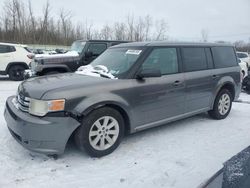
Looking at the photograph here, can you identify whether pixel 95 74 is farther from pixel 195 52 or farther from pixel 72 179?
pixel 195 52

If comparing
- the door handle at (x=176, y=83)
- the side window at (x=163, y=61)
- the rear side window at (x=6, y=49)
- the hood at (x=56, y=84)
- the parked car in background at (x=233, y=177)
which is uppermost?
the rear side window at (x=6, y=49)

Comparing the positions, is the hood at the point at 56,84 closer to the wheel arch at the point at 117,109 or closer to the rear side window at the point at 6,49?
the wheel arch at the point at 117,109

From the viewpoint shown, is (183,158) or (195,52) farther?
(195,52)

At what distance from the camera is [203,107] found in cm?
537

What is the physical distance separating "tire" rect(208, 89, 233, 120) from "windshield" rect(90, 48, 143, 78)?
2.34 m

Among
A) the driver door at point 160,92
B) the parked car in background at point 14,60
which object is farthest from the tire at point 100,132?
the parked car in background at point 14,60

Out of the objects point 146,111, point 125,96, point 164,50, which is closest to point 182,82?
point 164,50

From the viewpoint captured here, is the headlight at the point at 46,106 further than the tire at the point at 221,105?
No

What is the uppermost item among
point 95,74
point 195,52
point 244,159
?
point 195,52

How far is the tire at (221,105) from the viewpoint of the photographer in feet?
18.7

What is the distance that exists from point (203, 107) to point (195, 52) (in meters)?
1.15

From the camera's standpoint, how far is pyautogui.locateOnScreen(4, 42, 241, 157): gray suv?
344cm

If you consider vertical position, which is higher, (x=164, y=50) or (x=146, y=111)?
(x=164, y=50)

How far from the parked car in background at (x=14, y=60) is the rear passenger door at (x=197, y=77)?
9.24m
